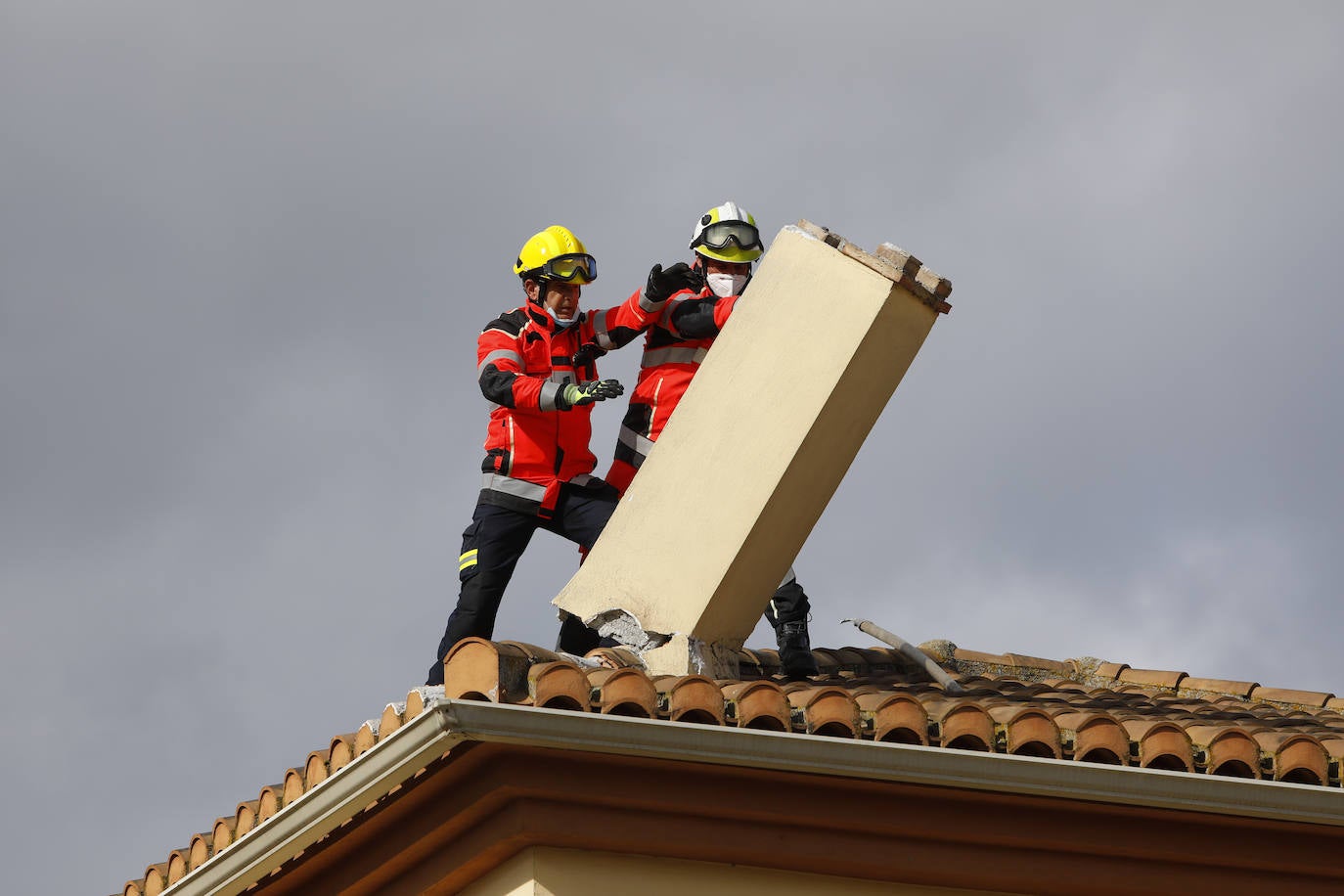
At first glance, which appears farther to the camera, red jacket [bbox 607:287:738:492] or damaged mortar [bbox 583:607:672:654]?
red jacket [bbox 607:287:738:492]

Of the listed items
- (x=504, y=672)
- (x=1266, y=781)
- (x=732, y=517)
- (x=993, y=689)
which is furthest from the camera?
(x=993, y=689)

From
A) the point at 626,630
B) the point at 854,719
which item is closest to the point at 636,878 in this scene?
the point at 854,719

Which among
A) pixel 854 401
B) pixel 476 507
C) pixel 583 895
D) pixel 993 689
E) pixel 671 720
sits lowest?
pixel 583 895

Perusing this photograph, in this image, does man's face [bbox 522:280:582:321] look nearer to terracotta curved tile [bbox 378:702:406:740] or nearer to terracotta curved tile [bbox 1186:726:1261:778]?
terracotta curved tile [bbox 378:702:406:740]

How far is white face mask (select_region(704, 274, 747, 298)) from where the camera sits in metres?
8.92

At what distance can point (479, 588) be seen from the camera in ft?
28.5

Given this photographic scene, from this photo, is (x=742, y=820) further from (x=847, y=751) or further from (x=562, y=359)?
(x=562, y=359)

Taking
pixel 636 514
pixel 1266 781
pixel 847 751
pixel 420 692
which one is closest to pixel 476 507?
pixel 636 514

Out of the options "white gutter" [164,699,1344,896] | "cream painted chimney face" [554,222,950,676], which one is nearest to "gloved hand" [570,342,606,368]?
"cream painted chimney face" [554,222,950,676]

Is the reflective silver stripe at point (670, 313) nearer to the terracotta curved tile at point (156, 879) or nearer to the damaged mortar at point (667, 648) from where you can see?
the damaged mortar at point (667, 648)

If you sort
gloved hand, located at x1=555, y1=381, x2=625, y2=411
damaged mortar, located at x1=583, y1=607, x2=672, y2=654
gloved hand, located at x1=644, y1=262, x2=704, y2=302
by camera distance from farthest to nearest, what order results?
1. gloved hand, located at x1=644, y1=262, x2=704, y2=302
2. gloved hand, located at x1=555, y1=381, x2=625, y2=411
3. damaged mortar, located at x1=583, y1=607, x2=672, y2=654

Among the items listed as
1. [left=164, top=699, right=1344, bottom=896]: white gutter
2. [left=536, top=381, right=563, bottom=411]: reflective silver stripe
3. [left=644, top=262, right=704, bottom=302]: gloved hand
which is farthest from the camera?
[left=644, top=262, right=704, bottom=302]: gloved hand

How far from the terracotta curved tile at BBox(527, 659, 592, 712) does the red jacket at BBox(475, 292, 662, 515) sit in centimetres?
302

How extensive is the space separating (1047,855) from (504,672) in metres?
1.87
